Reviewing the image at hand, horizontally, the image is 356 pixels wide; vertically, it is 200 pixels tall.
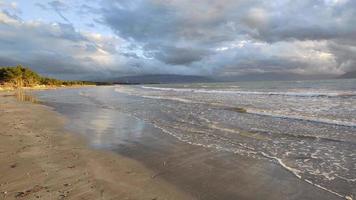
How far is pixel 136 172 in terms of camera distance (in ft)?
24.1

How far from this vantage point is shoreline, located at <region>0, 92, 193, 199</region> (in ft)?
19.2

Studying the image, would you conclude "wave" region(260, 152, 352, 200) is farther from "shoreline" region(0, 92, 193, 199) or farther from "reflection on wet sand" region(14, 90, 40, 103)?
"reflection on wet sand" region(14, 90, 40, 103)

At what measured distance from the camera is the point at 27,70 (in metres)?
111

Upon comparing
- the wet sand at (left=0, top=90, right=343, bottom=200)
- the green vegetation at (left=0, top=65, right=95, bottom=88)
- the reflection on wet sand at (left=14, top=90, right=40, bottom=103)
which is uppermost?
the green vegetation at (left=0, top=65, right=95, bottom=88)

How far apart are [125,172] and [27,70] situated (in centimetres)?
11590

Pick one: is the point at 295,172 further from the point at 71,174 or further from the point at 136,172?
the point at 71,174

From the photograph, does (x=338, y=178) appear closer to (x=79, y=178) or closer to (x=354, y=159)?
(x=354, y=159)

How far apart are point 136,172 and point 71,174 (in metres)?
1.39

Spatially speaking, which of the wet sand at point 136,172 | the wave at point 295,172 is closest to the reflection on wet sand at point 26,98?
the wet sand at point 136,172

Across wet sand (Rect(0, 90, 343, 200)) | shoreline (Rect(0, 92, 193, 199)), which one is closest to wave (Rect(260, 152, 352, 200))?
A: wet sand (Rect(0, 90, 343, 200))

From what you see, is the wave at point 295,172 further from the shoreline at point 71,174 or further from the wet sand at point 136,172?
the shoreline at point 71,174

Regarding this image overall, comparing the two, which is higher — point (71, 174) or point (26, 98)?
point (71, 174)

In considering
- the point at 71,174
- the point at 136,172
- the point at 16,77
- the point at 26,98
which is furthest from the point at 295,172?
the point at 16,77

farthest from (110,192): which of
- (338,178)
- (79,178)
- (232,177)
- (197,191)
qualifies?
(338,178)
